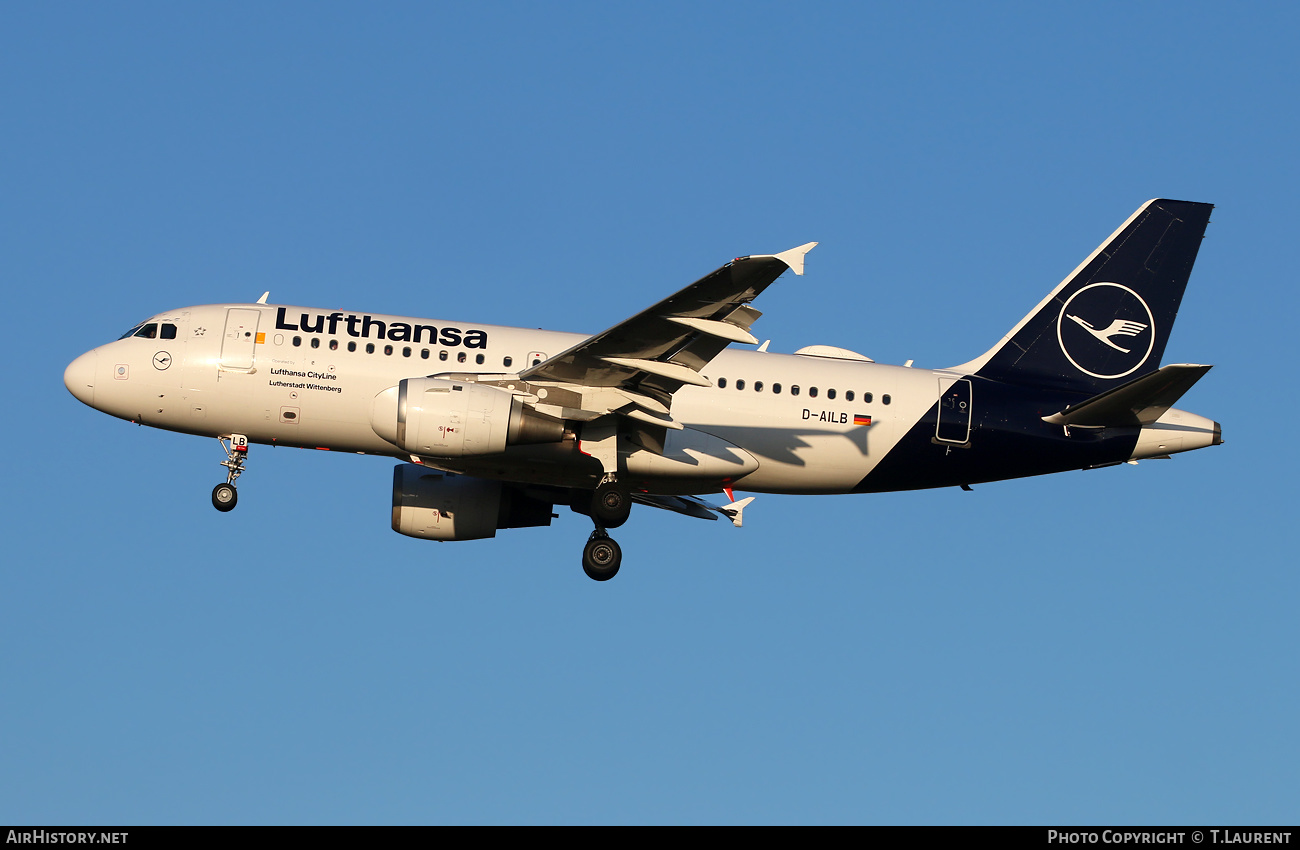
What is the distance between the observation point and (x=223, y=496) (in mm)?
33531

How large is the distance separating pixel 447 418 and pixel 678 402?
19.5 ft

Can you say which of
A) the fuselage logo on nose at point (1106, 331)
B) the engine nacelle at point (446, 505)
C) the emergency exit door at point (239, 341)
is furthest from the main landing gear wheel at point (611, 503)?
the fuselage logo on nose at point (1106, 331)

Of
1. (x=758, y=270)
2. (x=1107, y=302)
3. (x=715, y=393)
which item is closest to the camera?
(x=758, y=270)

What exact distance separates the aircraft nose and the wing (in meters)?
11.0

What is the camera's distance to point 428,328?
1287 inches

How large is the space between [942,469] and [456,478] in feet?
40.2

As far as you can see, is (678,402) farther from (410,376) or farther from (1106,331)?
(1106,331)

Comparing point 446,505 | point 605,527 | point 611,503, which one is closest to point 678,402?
point 611,503

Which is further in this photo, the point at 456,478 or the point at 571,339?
the point at 456,478
